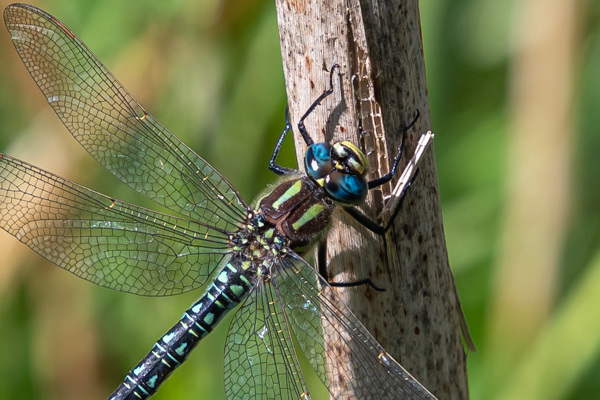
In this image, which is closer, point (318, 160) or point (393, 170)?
point (393, 170)

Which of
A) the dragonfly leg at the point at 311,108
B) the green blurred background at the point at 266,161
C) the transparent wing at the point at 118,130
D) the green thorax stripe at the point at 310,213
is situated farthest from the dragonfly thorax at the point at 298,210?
the green blurred background at the point at 266,161

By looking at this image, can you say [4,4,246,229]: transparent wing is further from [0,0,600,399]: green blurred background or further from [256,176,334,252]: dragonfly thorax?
[0,0,600,399]: green blurred background

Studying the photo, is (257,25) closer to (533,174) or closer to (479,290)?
(533,174)

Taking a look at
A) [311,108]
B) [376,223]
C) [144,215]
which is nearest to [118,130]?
[144,215]

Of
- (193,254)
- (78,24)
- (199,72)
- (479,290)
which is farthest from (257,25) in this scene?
(479,290)

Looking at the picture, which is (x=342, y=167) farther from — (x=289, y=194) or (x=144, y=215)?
(x=144, y=215)

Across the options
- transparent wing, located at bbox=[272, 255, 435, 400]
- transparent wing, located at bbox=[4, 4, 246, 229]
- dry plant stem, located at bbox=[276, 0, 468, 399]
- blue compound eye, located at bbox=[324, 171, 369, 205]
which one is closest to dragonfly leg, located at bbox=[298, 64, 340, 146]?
dry plant stem, located at bbox=[276, 0, 468, 399]

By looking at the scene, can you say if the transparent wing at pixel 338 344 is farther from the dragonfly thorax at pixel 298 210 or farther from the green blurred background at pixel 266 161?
the green blurred background at pixel 266 161
